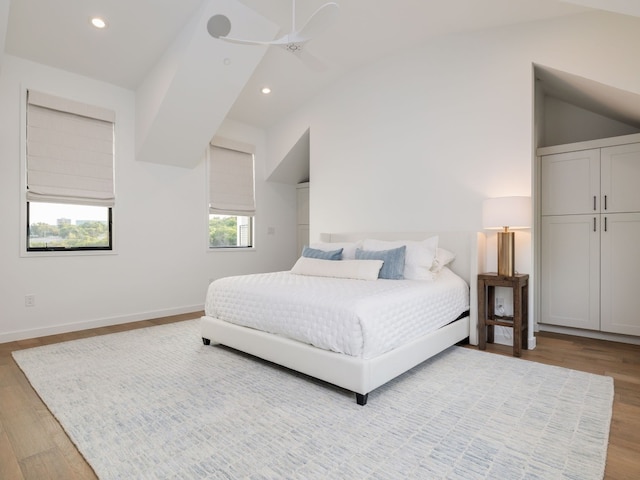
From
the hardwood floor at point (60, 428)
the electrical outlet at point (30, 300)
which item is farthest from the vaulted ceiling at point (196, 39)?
the hardwood floor at point (60, 428)

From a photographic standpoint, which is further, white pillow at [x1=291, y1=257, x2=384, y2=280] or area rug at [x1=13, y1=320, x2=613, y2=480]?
white pillow at [x1=291, y1=257, x2=384, y2=280]

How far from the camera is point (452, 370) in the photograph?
263cm

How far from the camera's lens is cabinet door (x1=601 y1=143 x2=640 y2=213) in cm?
325

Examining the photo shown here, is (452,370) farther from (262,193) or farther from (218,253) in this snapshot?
(262,193)

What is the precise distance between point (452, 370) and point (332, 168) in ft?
9.99

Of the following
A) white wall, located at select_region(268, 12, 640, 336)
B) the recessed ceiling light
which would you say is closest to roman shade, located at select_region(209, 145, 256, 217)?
white wall, located at select_region(268, 12, 640, 336)

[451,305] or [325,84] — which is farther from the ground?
[325,84]

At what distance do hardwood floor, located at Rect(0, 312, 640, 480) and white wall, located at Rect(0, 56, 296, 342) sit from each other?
0.57 metres

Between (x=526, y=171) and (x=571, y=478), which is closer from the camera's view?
(x=571, y=478)

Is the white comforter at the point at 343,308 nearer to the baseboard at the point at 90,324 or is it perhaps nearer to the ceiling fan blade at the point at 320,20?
the baseboard at the point at 90,324

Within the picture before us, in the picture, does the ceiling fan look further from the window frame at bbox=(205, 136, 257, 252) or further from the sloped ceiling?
the sloped ceiling

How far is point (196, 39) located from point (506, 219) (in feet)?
10.7

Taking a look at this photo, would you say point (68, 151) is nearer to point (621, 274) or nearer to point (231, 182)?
point (231, 182)

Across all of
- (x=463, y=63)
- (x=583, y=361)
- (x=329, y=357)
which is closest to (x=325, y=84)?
(x=463, y=63)
